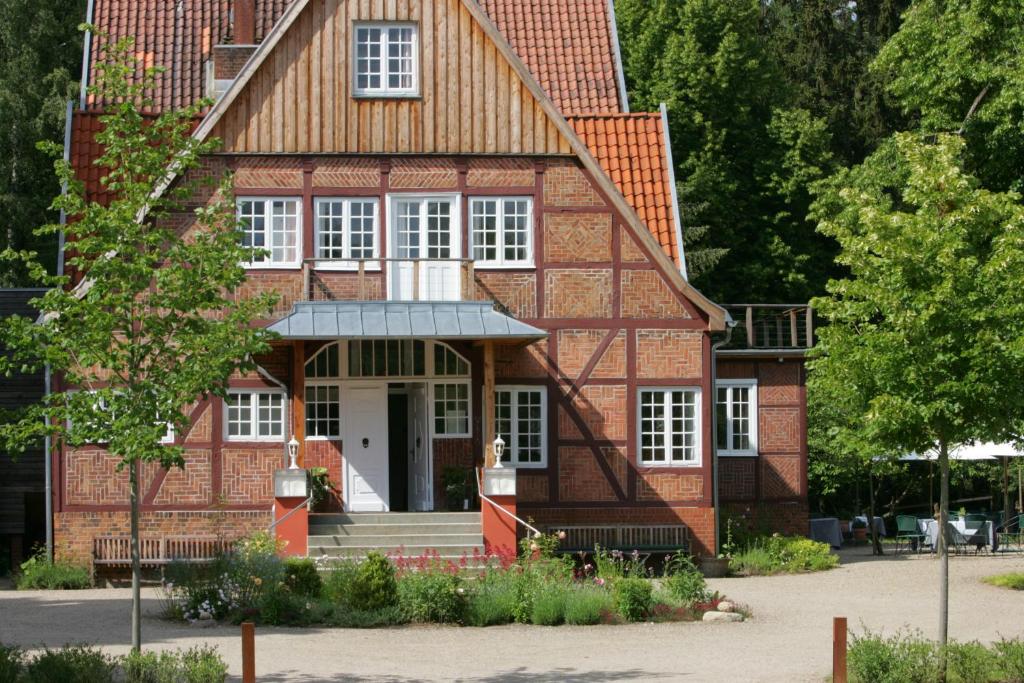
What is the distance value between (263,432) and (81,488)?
121 inches

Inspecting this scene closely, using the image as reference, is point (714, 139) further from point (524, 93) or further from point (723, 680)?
point (723, 680)

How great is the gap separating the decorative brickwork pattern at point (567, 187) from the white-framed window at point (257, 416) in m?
5.65

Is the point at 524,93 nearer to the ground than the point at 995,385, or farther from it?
farther from it

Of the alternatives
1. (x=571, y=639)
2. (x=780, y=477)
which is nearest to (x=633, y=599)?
(x=571, y=639)

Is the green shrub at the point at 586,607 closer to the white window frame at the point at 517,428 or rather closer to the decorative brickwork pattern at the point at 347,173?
the white window frame at the point at 517,428

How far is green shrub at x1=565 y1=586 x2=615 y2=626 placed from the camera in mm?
19938

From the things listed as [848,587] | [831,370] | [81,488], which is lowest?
[848,587]

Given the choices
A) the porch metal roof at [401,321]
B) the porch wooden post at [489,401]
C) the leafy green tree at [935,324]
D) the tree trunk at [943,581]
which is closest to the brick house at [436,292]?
the porch wooden post at [489,401]

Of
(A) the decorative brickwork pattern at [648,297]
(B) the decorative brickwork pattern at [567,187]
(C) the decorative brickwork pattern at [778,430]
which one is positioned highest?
(B) the decorative brickwork pattern at [567,187]

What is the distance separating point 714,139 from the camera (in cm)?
4291

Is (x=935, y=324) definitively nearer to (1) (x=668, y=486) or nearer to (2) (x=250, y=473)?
(1) (x=668, y=486)

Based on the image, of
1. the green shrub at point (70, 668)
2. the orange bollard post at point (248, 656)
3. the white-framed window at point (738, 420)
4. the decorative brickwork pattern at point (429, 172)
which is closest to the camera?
the orange bollard post at point (248, 656)

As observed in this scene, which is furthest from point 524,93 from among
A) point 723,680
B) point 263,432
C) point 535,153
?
point 723,680

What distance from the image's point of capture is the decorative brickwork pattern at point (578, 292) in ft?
89.7
